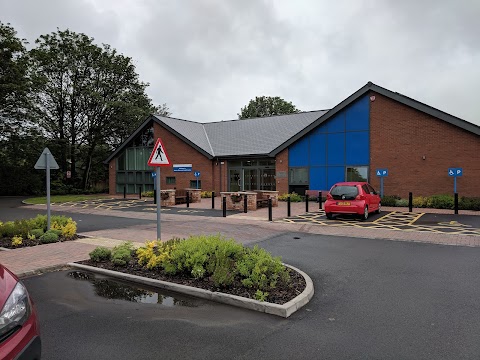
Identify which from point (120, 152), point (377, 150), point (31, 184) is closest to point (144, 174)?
point (120, 152)

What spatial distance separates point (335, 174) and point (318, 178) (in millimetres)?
1181

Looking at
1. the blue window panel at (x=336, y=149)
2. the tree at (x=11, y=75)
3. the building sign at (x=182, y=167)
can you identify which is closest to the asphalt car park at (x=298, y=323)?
the blue window panel at (x=336, y=149)

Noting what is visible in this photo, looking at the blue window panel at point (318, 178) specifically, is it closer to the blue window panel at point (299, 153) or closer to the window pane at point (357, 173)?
the blue window panel at point (299, 153)

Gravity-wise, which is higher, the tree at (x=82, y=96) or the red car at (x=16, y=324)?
the tree at (x=82, y=96)

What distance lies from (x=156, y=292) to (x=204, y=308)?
3.50 ft

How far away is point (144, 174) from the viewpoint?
33281 mm

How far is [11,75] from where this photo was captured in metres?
29.5

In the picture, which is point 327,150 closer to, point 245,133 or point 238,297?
point 245,133

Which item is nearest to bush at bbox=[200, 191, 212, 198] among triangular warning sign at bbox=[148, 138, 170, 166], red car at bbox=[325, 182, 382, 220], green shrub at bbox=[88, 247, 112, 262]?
red car at bbox=[325, 182, 382, 220]

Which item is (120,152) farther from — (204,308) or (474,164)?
(204,308)

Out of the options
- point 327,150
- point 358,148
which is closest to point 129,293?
point 358,148

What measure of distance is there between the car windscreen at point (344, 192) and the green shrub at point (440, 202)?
21.9 feet

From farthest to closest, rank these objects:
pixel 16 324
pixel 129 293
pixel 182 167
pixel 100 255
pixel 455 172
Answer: pixel 182 167
pixel 455 172
pixel 100 255
pixel 129 293
pixel 16 324

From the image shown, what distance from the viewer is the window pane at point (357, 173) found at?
73.9 feet
